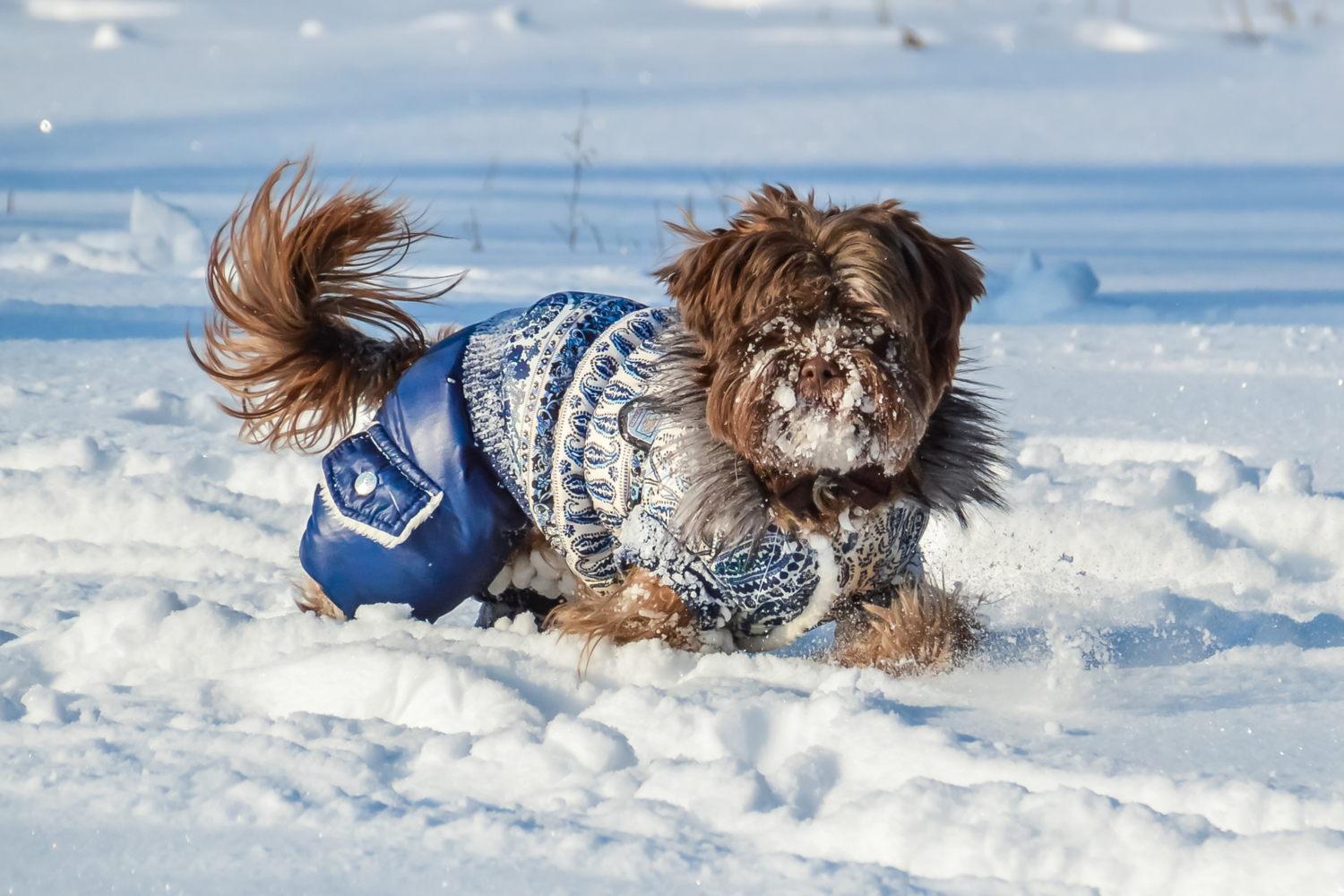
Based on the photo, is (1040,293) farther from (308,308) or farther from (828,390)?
(828,390)

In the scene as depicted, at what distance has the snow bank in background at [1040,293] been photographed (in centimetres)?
643

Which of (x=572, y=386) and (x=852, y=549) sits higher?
(x=572, y=386)

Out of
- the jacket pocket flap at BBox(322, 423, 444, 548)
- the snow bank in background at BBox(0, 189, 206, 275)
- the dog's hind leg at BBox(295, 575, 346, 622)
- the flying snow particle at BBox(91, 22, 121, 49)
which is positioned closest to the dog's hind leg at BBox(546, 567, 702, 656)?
the jacket pocket flap at BBox(322, 423, 444, 548)

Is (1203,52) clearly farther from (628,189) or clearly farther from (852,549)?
(852,549)

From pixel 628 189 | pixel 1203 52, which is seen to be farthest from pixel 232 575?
pixel 1203 52

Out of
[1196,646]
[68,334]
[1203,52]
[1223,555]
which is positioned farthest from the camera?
[1203,52]

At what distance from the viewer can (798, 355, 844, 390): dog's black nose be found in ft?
7.54

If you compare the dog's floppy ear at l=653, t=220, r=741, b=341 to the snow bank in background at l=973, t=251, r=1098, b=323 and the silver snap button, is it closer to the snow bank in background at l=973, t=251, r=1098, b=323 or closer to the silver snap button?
the silver snap button

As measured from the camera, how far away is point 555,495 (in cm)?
287

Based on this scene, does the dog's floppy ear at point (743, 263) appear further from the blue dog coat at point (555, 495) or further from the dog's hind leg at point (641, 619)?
the dog's hind leg at point (641, 619)

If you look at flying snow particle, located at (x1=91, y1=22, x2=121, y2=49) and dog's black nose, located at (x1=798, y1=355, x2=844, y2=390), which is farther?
flying snow particle, located at (x1=91, y1=22, x2=121, y2=49)

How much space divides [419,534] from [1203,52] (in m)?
13.9

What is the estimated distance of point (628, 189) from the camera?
30.4ft

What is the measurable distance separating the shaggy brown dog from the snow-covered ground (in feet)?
0.41
